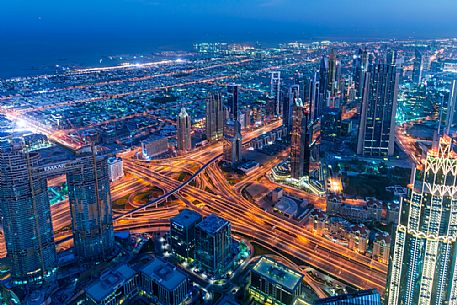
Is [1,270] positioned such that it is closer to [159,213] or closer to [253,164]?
[159,213]

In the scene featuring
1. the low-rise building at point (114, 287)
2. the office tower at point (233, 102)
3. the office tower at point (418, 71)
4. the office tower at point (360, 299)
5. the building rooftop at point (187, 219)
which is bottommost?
the low-rise building at point (114, 287)

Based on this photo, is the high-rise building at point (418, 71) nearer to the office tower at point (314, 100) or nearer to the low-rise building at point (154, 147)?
the office tower at point (314, 100)

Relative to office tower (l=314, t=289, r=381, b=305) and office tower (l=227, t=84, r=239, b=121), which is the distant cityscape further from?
office tower (l=227, t=84, r=239, b=121)

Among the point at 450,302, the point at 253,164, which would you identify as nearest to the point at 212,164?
the point at 253,164

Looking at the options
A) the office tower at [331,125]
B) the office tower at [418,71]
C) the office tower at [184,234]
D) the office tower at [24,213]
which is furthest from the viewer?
the office tower at [418,71]

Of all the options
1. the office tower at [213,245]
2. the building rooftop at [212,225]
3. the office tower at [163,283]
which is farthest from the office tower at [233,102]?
the office tower at [163,283]

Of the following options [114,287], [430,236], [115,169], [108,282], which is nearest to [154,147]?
[115,169]
